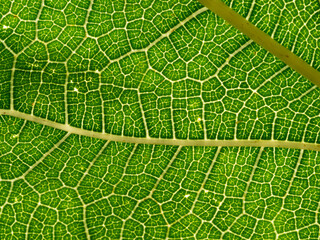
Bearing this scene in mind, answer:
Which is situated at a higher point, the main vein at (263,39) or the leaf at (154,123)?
the main vein at (263,39)

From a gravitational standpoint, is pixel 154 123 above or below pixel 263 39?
below

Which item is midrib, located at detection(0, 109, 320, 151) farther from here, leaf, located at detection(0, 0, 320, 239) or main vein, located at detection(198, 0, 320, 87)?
main vein, located at detection(198, 0, 320, 87)

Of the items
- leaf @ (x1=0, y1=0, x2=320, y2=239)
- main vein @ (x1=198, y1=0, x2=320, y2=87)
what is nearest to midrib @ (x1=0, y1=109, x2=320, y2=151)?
leaf @ (x1=0, y1=0, x2=320, y2=239)

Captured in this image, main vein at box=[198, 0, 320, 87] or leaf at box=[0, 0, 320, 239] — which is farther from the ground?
main vein at box=[198, 0, 320, 87]

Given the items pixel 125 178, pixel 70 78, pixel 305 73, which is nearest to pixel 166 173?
pixel 125 178

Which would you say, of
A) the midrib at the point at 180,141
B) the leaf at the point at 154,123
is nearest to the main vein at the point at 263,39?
the leaf at the point at 154,123

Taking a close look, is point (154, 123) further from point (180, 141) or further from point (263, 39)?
point (263, 39)

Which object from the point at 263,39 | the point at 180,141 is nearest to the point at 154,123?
the point at 180,141

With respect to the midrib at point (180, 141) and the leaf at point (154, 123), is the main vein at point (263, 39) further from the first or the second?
the midrib at point (180, 141)
